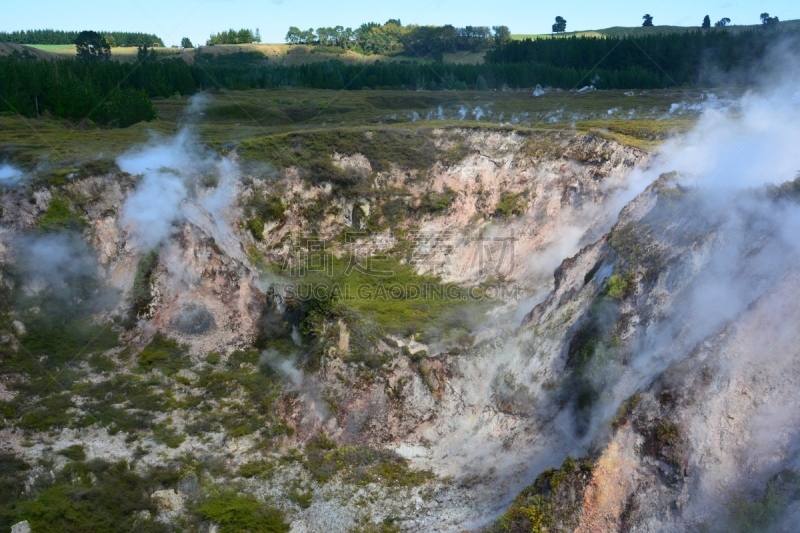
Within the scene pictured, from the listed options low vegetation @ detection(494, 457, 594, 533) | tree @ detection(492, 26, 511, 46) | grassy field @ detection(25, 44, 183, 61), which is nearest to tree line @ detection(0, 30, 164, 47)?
grassy field @ detection(25, 44, 183, 61)

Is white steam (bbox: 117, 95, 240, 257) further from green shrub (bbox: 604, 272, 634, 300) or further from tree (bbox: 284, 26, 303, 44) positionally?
tree (bbox: 284, 26, 303, 44)

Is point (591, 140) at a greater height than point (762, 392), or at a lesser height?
greater

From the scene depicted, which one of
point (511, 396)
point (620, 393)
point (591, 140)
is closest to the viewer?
point (620, 393)

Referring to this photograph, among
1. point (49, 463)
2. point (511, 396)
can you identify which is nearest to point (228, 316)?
point (49, 463)

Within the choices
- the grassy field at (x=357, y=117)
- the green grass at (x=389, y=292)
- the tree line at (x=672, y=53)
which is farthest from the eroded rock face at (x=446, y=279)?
the tree line at (x=672, y=53)

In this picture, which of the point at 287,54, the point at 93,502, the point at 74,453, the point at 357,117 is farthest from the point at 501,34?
the point at 93,502

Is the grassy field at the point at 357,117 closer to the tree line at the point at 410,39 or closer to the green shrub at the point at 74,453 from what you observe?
the green shrub at the point at 74,453

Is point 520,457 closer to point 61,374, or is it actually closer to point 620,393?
point 620,393
